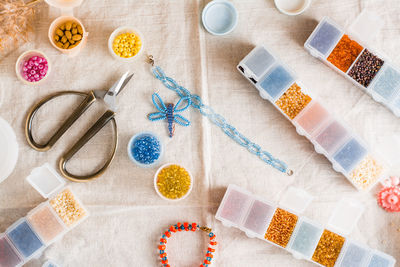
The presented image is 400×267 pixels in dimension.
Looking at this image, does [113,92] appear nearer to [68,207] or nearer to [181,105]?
[181,105]

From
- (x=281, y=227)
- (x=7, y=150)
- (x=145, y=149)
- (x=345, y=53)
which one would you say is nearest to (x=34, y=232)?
(x=7, y=150)

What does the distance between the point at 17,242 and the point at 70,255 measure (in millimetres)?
176

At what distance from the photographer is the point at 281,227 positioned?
4.69 feet

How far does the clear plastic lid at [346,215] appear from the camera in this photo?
Result: 4.91 feet

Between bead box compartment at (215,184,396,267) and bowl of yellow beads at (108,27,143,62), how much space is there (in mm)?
569

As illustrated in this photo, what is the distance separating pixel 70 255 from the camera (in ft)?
4.91

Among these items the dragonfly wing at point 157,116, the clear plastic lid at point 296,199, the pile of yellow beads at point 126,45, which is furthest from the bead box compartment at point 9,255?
the clear plastic lid at point 296,199

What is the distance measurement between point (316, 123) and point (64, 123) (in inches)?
33.4

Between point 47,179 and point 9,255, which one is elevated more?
point 47,179

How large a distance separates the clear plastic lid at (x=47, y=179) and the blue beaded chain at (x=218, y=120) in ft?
1.58

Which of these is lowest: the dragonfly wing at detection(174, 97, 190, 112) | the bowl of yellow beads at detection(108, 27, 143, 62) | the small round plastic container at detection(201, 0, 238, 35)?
the dragonfly wing at detection(174, 97, 190, 112)

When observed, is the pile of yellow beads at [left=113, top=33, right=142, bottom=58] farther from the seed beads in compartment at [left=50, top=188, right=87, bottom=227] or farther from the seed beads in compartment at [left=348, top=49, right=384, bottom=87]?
the seed beads in compartment at [left=348, top=49, right=384, bottom=87]

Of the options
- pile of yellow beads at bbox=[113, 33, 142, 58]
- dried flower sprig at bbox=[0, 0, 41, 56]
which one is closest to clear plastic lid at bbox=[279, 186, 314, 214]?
pile of yellow beads at bbox=[113, 33, 142, 58]

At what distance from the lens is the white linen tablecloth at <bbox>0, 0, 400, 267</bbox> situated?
150cm
